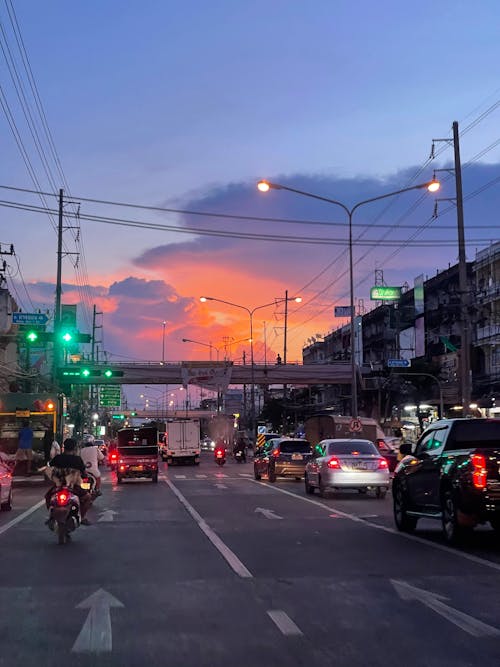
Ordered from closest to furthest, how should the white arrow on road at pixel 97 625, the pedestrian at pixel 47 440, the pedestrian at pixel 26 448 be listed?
1. the white arrow on road at pixel 97 625
2. the pedestrian at pixel 47 440
3. the pedestrian at pixel 26 448

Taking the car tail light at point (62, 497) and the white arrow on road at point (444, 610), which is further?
the car tail light at point (62, 497)

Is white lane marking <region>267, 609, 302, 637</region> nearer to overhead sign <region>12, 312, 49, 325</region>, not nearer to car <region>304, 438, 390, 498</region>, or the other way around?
car <region>304, 438, 390, 498</region>

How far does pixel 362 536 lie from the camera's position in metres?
14.2

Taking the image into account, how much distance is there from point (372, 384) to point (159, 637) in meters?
72.6

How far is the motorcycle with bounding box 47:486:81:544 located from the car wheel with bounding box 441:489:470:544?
605 cm

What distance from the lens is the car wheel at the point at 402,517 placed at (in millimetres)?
14852

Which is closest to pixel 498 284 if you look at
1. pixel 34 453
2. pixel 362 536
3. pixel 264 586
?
pixel 34 453

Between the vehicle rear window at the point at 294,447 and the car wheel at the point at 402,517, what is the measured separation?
52.5 feet

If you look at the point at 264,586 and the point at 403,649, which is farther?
the point at 264,586

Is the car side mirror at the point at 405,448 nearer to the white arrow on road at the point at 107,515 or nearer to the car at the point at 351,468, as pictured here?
the white arrow on road at the point at 107,515

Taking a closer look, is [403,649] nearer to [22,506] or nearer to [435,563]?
[435,563]

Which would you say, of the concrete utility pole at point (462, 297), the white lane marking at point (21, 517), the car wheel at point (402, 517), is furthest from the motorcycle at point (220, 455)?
the car wheel at point (402, 517)

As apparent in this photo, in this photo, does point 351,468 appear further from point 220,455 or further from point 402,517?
point 220,455

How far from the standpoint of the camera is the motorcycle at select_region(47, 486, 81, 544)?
1338cm
